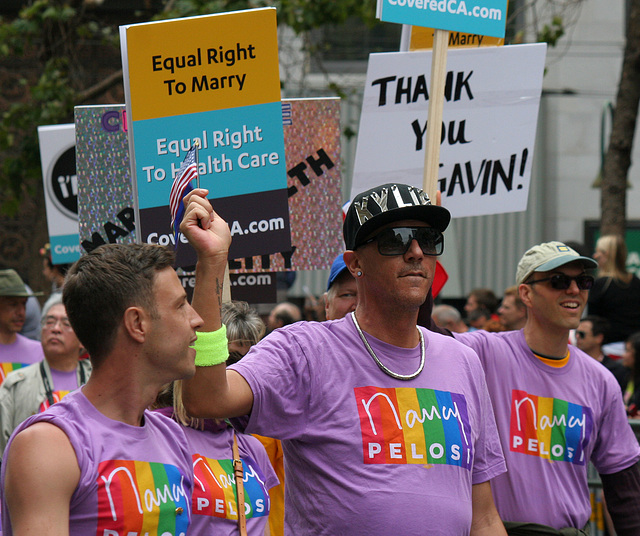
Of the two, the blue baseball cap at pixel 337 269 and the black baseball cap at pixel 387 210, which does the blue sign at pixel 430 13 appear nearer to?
the blue baseball cap at pixel 337 269

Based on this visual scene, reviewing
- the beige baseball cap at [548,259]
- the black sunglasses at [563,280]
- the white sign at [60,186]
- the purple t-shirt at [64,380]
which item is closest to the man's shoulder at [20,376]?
the purple t-shirt at [64,380]

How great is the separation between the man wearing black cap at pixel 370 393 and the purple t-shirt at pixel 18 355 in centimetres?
405

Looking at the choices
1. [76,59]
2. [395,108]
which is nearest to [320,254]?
[395,108]

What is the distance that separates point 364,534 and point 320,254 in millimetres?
2048

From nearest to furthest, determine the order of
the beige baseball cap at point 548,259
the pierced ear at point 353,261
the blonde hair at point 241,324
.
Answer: the pierced ear at point 353,261, the blonde hair at point 241,324, the beige baseball cap at point 548,259

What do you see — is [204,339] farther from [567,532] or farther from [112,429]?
[567,532]

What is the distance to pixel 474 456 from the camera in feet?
9.80

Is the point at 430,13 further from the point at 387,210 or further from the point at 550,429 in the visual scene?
the point at 550,429

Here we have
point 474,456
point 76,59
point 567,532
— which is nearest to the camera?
point 474,456

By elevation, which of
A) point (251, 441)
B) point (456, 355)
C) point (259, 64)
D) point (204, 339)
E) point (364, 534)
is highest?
point (259, 64)

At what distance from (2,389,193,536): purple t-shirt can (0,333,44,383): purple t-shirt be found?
13.8ft

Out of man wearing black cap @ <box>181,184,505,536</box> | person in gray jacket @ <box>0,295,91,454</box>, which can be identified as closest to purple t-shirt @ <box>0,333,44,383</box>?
person in gray jacket @ <box>0,295,91,454</box>

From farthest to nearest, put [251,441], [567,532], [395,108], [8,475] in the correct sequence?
[395,108] → [567,532] → [251,441] → [8,475]

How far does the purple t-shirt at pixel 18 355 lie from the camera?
6434 mm
